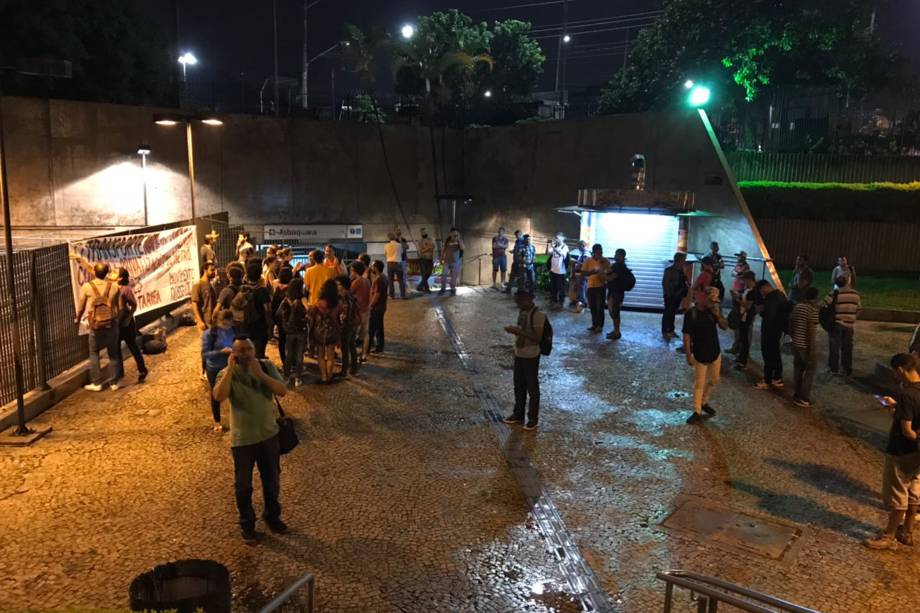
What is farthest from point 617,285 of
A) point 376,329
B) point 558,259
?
point 376,329

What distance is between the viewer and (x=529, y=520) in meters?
6.05

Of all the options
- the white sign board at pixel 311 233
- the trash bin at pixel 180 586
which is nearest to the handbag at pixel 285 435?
the trash bin at pixel 180 586

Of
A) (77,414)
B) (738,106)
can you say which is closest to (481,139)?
(738,106)

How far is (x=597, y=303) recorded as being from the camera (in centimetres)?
1384

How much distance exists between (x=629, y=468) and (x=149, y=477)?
16.0 ft

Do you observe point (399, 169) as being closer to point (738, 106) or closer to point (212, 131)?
point (212, 131)

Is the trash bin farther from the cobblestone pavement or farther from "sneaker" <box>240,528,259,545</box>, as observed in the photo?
"sneaker" <box>240,528,259,545</box>

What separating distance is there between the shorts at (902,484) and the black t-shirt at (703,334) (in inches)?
113

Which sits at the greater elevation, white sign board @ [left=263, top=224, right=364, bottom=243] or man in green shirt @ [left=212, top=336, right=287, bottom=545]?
white sign board @ [left=263, top=224, right=364, bottom=243]

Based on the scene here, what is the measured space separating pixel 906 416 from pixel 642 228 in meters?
13.7

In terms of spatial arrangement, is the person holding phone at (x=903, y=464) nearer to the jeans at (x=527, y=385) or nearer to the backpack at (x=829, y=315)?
the jeans at (x=527, y=385)

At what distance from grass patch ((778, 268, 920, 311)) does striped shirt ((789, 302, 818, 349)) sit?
938 centimetres

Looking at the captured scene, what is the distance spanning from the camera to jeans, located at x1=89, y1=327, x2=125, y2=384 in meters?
9.17

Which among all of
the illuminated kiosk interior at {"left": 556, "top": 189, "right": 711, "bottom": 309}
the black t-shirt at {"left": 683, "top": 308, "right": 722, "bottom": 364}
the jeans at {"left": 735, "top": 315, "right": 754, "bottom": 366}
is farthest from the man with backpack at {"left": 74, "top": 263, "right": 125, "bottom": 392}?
the illuminated kiosk interior at {"left": 556, "top": 189, "right": 711, "bottom": 309}
